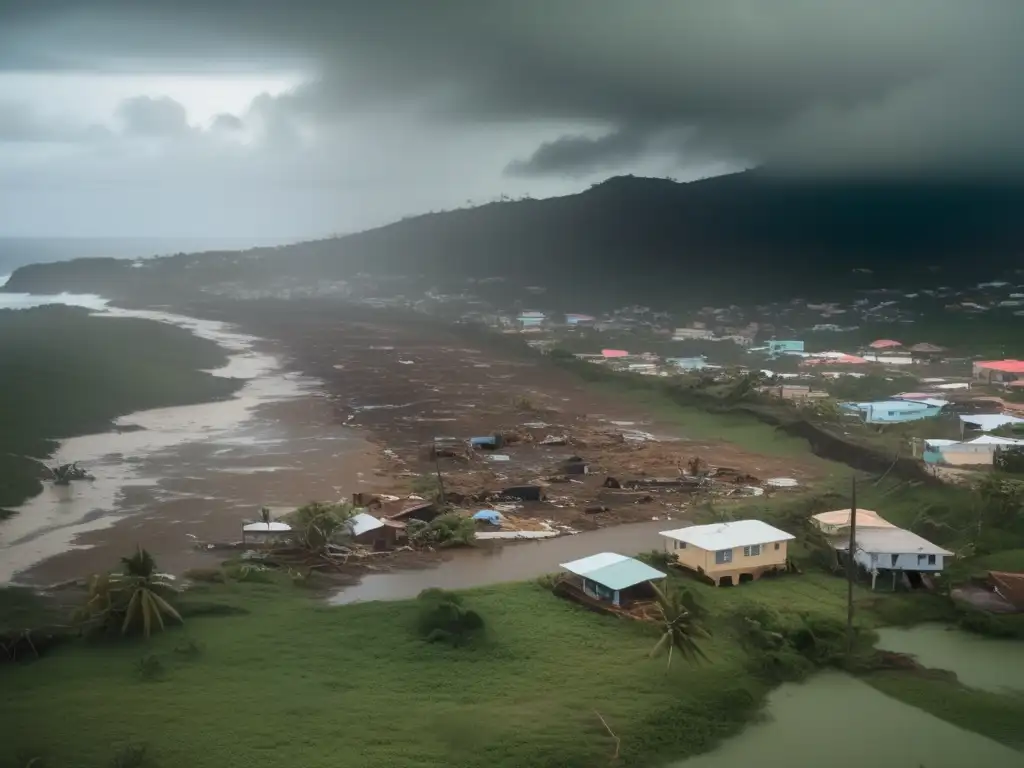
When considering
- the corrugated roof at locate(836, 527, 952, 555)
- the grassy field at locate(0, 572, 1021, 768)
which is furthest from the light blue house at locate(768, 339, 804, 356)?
the grassy field at locate(0, 572, 1021, 768)

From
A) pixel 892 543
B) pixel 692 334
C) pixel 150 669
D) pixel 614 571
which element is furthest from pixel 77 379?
pixel 692 334

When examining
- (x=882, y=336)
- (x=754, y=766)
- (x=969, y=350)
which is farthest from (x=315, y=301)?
(x=754, y=766)

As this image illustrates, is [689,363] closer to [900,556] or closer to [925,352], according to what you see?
[925,352]

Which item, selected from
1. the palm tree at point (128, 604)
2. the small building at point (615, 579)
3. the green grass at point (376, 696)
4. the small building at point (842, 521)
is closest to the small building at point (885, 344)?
the small building at point (842, 521)

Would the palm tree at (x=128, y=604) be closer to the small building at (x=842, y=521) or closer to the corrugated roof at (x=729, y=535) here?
the corrugated roof at (x=729, y=535)

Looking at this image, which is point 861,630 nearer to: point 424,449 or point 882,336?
point 424,449
